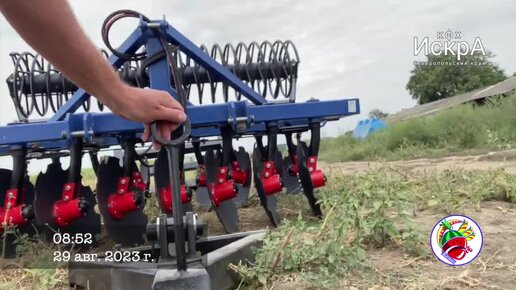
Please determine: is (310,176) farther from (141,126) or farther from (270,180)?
(141,126)

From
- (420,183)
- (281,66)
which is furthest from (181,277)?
(281,66)

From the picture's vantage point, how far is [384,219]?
96.6 inches

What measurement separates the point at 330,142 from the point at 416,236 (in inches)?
626

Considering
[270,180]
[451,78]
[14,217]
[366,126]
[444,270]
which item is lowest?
[444,270]

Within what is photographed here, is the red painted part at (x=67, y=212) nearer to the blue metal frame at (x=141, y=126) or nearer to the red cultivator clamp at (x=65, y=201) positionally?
the red cultivator clamp at (x=65, y=201)

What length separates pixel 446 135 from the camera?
43.9ft

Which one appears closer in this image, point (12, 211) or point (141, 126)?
point (141, 126)

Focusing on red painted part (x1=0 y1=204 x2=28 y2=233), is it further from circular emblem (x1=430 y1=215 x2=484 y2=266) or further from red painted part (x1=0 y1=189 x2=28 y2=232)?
circular emblem (x1=430 y1=215 x2=484 y2=266)

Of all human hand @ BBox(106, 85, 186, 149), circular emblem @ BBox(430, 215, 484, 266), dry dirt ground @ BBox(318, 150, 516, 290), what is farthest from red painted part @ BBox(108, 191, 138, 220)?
human hand @ BBox(106, 85, 186, 149)

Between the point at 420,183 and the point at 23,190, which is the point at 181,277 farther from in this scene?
the point at 420,183

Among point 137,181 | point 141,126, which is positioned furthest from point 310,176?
point 141,126

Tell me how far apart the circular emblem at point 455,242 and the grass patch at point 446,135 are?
338 inches

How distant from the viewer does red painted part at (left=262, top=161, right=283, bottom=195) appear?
12.9 feet

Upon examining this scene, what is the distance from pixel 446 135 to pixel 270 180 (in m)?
10.4
